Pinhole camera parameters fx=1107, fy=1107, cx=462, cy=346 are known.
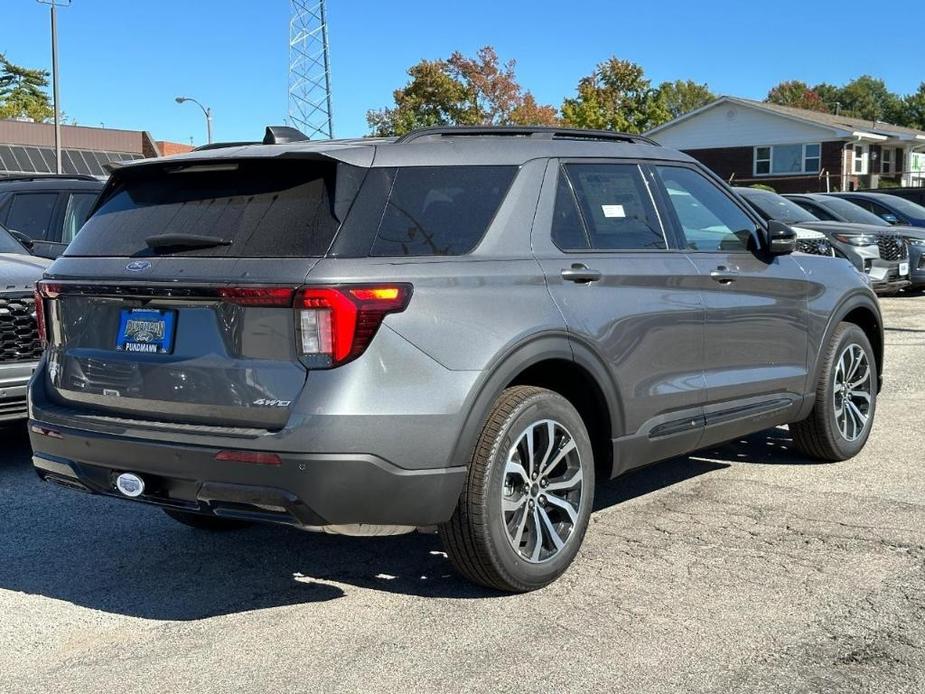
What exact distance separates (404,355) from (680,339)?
1.78 meters

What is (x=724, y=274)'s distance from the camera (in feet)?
18.5

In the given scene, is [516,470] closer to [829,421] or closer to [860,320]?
[829,421]

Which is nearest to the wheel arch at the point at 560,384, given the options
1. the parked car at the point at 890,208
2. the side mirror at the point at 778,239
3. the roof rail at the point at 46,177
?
the side mirror at the point at 778,239

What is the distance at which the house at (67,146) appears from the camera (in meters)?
49.0

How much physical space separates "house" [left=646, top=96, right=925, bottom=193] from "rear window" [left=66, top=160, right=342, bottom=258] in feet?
136

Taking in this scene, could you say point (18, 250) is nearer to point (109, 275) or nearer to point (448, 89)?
point (109, 275)

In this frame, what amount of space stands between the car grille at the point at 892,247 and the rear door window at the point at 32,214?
1220 centimetres

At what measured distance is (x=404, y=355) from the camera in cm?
398

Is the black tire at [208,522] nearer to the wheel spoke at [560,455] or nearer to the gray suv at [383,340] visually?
the gray suv at [383,340]

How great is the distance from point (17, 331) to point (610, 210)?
12.4 feet

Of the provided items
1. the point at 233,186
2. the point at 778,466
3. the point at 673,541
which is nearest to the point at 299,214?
the point at 233,186

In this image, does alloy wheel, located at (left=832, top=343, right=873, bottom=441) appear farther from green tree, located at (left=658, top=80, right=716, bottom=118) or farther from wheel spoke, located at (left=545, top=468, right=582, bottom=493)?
green tree, located at (left=658, top=80, right=716, bottom=118)

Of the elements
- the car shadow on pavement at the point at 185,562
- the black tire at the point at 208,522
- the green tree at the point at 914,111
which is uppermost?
the green tree at the point at 914,111

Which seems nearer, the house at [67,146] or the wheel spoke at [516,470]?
the wheel spoke at [516,470]
